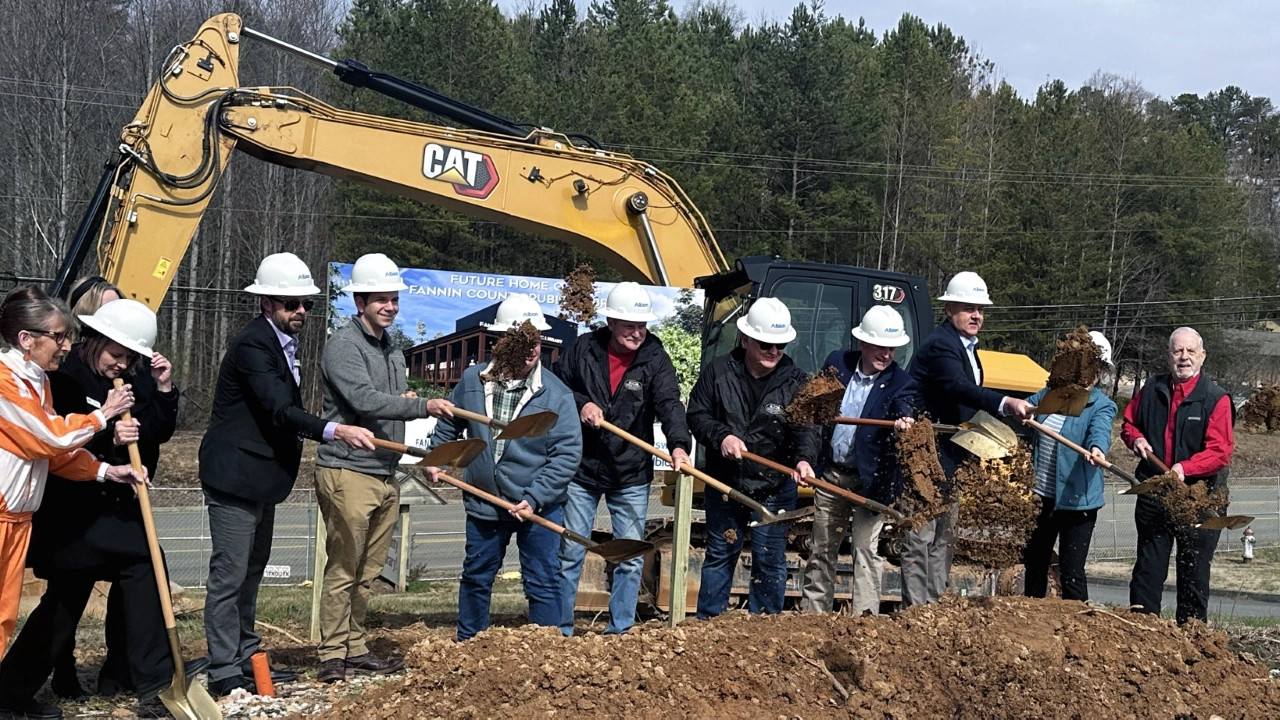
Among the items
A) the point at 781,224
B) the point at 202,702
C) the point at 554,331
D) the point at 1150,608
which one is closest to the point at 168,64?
the point at 554,331

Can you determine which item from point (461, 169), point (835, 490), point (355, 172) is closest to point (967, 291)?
point (835, 490)

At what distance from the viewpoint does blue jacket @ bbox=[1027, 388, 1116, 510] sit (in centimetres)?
768

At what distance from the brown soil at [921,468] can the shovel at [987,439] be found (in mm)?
181

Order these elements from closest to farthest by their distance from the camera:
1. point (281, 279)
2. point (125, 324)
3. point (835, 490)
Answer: point (125, 324) < point (281, 279) < point (835, 490)

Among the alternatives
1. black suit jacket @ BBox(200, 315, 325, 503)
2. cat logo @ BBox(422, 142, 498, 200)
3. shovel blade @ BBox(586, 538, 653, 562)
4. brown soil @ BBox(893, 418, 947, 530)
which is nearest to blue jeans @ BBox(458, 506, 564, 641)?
shovel blade @ BBox(586, 538, 653, 562)

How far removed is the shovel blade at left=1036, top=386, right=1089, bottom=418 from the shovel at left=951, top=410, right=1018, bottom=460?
242 millimetres

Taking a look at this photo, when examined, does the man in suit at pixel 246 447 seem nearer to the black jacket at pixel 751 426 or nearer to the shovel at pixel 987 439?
the black jacket at pixel 751 426

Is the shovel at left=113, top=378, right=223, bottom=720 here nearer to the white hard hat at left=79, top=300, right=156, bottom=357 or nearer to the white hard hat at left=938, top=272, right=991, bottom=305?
the white hard hat at left=79, top=300, right=156, bottom=357

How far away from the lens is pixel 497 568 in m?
6.70

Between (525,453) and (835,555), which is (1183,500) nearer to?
(835,555)

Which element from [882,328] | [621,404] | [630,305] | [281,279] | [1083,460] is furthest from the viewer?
[1083,460]

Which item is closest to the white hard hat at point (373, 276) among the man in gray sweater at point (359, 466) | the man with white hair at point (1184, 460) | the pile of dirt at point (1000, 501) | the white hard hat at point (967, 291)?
the man in gray sweater at point (359, 466)

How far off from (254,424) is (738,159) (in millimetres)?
34293

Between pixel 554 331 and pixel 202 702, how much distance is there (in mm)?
6947
